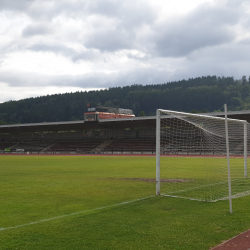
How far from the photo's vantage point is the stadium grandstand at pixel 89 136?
54.0 meters

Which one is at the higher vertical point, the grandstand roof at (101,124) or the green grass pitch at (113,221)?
the grandstand roof at (101,124)

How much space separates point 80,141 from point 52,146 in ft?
19.2

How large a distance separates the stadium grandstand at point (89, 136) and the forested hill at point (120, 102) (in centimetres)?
6271

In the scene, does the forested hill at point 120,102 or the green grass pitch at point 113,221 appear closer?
the green grass pitch at point 113,221

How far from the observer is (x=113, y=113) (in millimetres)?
70938

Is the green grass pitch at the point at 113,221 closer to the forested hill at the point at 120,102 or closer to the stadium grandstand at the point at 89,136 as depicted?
the stadium grandstand at the point at 89,136

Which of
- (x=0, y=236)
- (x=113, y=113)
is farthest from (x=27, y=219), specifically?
(x=113, y=113)

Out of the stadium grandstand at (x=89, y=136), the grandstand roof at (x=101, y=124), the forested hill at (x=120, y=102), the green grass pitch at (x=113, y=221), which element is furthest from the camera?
the forested hill at (x=120, y=102)

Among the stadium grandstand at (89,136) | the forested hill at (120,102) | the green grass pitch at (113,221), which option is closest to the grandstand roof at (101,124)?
the stadium grandstand at (89,136)

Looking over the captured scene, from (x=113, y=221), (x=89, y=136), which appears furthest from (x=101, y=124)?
(x=113, y=221)

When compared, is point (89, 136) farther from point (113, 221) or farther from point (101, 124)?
point (113, 221)

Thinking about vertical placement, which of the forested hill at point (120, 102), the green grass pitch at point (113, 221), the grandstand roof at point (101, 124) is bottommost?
the green grass pitch at point (113, 221)

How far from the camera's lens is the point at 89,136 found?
2640 inches

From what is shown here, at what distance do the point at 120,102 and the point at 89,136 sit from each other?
268 ft
